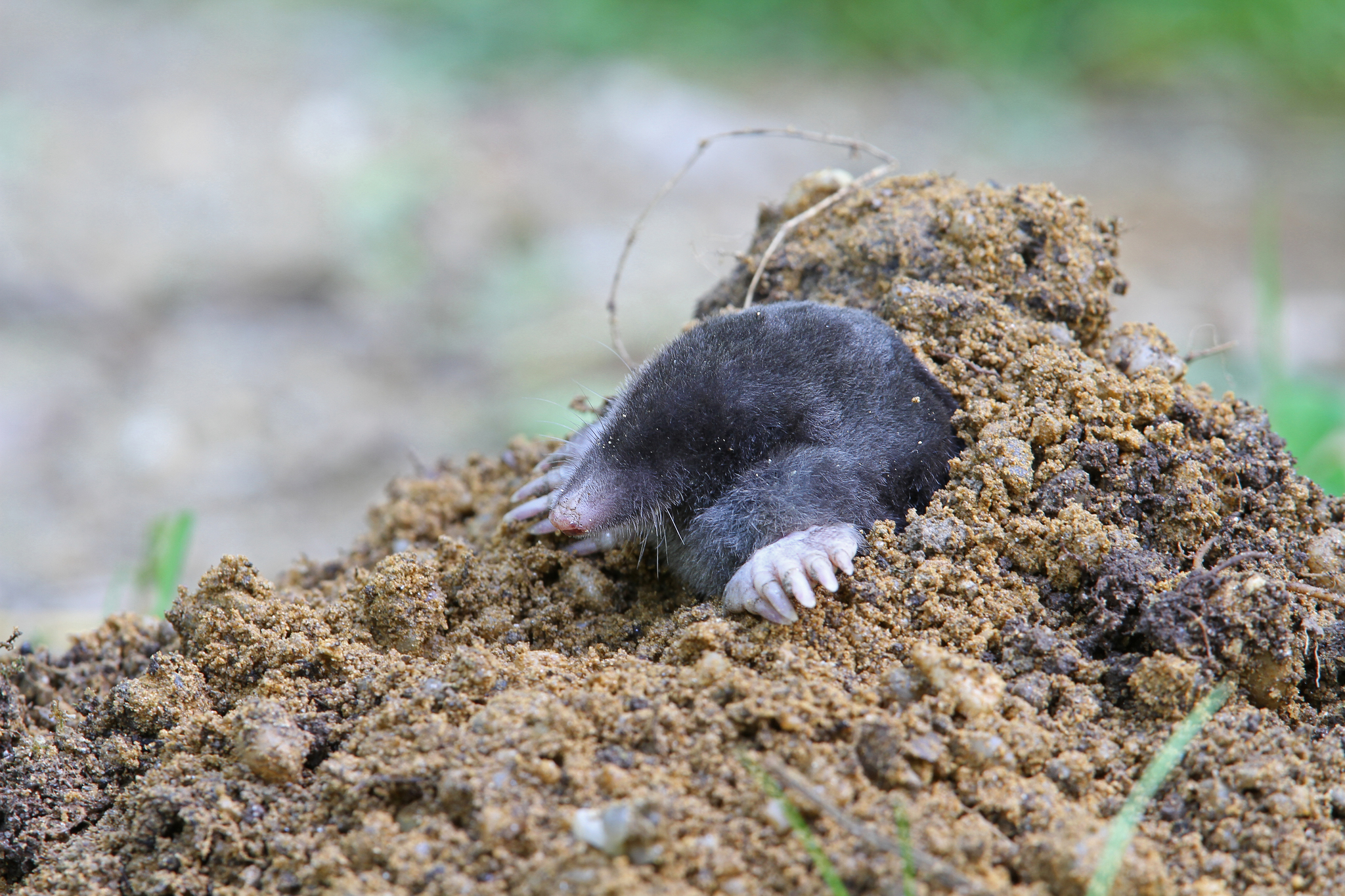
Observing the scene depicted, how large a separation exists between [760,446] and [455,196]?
5151mm

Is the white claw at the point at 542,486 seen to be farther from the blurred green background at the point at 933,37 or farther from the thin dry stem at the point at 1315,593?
the blurred green background at the point at 933,37

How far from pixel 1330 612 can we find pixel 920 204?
125 cm

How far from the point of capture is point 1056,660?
1734 mm

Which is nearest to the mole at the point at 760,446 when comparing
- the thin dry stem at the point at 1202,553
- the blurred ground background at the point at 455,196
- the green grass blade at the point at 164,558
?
the thin dry stem at the point at 1202,553

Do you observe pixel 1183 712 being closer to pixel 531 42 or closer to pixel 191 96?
pixel 191 96

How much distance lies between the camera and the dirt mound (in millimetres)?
1456

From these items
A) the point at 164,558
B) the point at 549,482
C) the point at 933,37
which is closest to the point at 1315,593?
the point at 549,482

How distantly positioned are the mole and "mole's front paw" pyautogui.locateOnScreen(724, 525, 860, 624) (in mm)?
152

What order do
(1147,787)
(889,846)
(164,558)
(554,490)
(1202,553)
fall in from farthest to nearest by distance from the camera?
(164,558), (554,490), (1202,553), (1147,787), (889,846)

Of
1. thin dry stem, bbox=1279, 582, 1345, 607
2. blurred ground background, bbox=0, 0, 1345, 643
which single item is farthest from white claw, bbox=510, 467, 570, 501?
blurred ground background, bbox=0, 0, 1345, 643

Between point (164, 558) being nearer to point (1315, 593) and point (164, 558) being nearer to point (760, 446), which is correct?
point (760, 446)

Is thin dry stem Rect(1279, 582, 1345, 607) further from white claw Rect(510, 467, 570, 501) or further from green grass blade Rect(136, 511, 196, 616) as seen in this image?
green grass blade Rect(136, 511, 196, 616)

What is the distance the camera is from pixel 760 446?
7.33 ft

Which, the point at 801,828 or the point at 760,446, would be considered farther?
the point at 760,446
